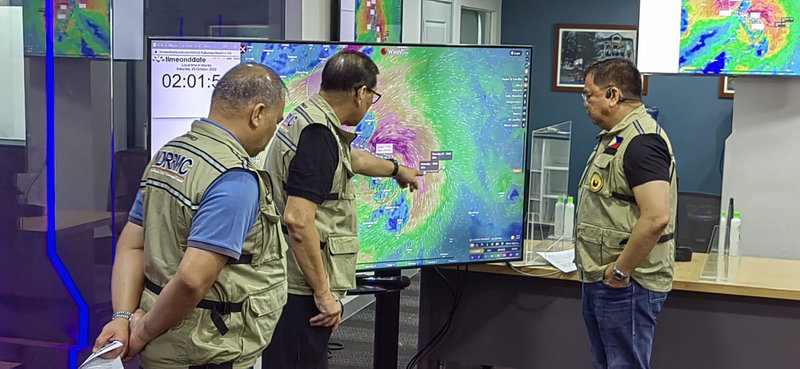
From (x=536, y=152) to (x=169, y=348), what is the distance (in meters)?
2.37

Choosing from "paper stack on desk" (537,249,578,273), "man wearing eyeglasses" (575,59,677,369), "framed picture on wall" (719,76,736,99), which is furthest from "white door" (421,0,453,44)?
"man wearing eyeglasses" (575,59,677,369)

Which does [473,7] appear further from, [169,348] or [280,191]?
[169,348]

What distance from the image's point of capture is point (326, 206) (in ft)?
8.36

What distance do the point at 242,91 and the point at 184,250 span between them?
36 cm

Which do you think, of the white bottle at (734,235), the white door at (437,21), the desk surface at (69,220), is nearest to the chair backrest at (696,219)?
the white bottle at (734,235)

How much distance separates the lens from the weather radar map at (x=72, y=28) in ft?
7.55

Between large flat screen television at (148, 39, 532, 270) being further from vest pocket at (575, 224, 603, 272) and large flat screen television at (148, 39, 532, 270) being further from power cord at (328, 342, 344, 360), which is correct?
power cord at (328, 342, 344, 360)

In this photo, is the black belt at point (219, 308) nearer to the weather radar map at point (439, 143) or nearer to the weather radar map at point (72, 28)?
the weather radar map at point (72, 28)

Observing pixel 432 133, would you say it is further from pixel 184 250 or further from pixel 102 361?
pixel 102 361

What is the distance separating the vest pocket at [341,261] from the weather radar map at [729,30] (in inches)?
80.4

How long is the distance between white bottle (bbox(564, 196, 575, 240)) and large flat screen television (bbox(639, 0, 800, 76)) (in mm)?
679

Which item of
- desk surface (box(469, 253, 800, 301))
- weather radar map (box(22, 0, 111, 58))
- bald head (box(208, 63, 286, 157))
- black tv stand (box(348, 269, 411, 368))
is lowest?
black tv stand (box(348, 269, 411, 368))

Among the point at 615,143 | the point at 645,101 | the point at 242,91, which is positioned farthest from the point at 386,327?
the point at 645,101

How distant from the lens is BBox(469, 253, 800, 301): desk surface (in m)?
3.27
